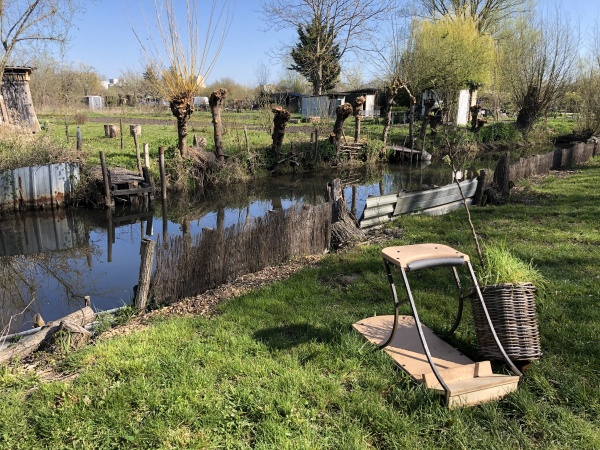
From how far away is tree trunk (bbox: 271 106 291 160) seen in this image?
56.9 feet

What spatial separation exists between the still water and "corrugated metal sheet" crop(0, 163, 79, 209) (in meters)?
0.39

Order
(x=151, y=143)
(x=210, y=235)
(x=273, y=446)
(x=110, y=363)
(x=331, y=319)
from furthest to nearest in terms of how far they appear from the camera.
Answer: (x=151, y=143)
(x=210, y=235)
(x=331, y=319)
(x=110, y=363)
(x=273, y=446)

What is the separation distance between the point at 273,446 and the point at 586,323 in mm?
3262

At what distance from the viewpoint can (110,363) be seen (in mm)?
3600

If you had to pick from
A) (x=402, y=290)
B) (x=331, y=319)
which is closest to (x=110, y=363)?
(x=331, y=319)

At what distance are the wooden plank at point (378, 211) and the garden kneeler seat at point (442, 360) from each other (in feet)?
15.4

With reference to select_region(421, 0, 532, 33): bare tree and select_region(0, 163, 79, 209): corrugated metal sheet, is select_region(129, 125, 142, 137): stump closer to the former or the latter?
select_region(0, 163, 79, 209): corrugated metal sheet

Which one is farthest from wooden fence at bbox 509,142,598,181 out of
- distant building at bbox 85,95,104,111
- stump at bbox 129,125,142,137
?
distant building at bbox 85,95,104,111

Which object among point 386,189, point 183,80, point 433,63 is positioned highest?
point 433,63

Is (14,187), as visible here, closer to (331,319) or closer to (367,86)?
(331,319)

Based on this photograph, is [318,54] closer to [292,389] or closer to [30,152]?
[30,152]

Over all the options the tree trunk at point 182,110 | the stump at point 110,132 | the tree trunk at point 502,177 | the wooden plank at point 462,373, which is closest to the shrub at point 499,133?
the tree trunk at point 502,177

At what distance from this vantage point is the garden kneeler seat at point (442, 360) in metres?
3.04

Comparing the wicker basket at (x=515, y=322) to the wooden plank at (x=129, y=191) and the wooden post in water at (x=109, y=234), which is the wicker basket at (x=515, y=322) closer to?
the wooden post in water at (x=109, y=234)
